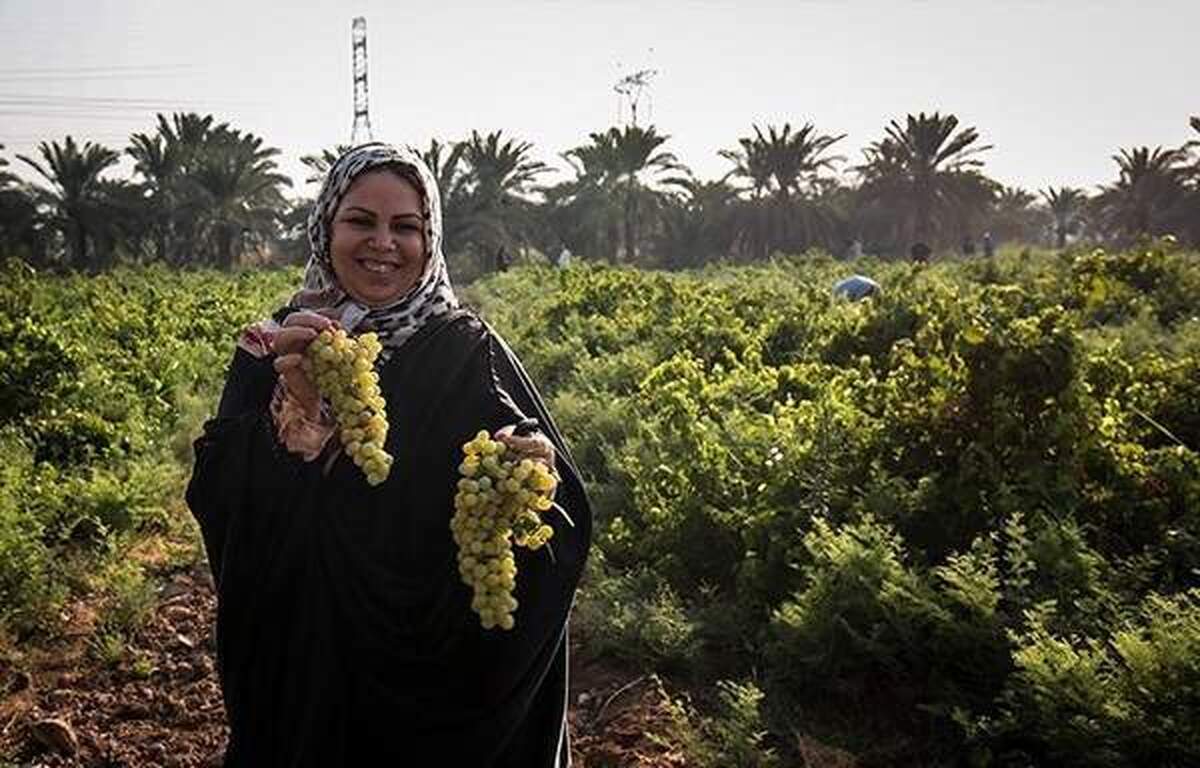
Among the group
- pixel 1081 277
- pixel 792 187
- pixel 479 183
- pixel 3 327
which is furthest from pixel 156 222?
pixel 1081 277

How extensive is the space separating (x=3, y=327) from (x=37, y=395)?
897 mm

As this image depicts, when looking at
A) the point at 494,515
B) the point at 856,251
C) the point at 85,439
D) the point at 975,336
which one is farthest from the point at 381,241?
the point at 856,251

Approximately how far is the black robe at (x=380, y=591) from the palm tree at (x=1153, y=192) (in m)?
31.2

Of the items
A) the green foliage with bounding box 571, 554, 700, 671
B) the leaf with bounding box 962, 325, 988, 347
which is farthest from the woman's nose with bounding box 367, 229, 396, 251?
the leaf with bounding box 962, 325, 988, 347

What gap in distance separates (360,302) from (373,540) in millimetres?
503

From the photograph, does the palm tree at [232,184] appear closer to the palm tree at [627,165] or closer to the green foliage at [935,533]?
the palm tree at [627,165]

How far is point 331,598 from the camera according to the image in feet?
6.01

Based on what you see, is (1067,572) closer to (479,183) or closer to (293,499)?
(293,499)

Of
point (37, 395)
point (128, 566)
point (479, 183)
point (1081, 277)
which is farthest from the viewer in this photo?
point (479, 183)

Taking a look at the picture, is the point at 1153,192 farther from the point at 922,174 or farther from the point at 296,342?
the point at 296,342

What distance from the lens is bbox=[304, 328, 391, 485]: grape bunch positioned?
150 centimetres

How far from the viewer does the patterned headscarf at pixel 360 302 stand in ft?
6.50

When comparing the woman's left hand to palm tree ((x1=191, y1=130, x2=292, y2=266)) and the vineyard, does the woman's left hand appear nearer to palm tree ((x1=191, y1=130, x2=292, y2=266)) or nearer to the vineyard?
the vineyard

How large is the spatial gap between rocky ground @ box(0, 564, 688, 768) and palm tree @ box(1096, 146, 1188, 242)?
29458mm
